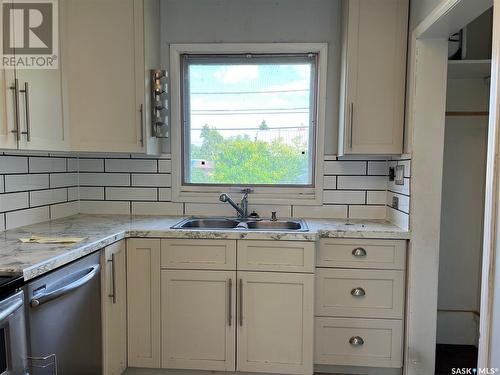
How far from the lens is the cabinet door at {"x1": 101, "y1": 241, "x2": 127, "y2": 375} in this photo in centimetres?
171

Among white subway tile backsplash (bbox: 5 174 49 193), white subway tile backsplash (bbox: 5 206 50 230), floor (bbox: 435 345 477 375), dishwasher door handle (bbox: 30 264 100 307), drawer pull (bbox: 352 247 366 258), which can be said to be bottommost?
floor (bbox: 435 345 477 375)

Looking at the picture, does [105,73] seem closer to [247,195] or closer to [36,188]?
[36,188]

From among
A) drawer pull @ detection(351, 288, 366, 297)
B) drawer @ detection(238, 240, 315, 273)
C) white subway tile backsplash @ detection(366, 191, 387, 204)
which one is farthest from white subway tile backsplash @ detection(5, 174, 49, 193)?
white subway tile backsplash @ detection(366, 191, 387, 204)

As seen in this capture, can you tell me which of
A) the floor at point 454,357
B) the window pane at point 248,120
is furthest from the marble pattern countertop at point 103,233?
the floor at point 454,357

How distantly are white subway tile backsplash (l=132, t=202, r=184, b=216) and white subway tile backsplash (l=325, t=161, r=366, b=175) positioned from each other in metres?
1.11

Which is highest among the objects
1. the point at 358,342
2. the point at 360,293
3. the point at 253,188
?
the point at 253,188

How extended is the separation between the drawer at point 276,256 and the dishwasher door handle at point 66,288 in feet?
2.47

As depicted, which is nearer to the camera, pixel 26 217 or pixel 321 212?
pixel 26 217

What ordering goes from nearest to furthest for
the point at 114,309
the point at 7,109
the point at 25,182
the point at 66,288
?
the point at 66,288
the point at 7,109
the point at 114,309
the point at 25,182

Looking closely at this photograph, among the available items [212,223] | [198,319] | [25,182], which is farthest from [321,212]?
[25,182]

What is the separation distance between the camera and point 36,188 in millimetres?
2088

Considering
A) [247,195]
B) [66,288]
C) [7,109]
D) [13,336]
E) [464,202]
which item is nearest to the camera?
[13,336]

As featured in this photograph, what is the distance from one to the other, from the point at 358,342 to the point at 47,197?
85.1 inches

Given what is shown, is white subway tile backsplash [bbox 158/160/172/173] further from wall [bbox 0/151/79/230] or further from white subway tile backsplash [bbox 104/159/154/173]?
wall [bbox 0/151/79/230]
